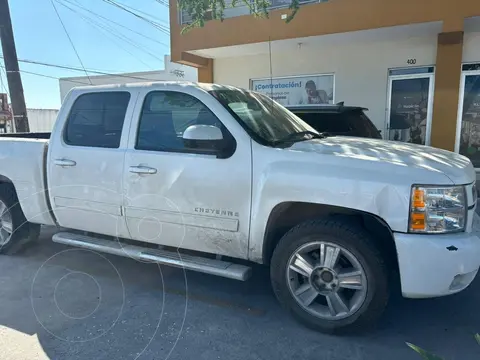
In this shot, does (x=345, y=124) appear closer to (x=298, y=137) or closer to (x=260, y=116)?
(x=298, y=137)

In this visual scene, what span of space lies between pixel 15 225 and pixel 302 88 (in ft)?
27.8

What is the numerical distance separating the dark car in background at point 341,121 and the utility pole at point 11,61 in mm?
7331

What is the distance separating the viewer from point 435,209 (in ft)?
9.02

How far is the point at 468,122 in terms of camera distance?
9.34 metres

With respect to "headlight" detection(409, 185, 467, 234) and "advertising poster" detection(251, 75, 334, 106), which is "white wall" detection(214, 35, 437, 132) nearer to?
"advertising poster" detection(251, 75, 334, 106)

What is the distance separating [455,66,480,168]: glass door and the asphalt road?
20.8 ft

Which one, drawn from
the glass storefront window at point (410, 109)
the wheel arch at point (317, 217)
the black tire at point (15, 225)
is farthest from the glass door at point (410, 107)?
the black tire at point (15, 225)

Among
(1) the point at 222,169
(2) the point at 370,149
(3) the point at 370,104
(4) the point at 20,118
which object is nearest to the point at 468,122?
(3) the point at 370,104

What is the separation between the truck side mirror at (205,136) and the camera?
10.6 feet

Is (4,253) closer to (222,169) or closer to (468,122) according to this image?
(222,169)

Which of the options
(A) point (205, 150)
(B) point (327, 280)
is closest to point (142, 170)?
(A) point (205, 150)

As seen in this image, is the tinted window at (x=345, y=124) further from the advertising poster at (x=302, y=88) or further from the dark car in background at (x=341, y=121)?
the advertising poster at (x=302, y=88)

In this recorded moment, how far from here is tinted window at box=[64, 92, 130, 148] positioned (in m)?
3.90

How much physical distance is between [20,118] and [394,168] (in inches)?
373
